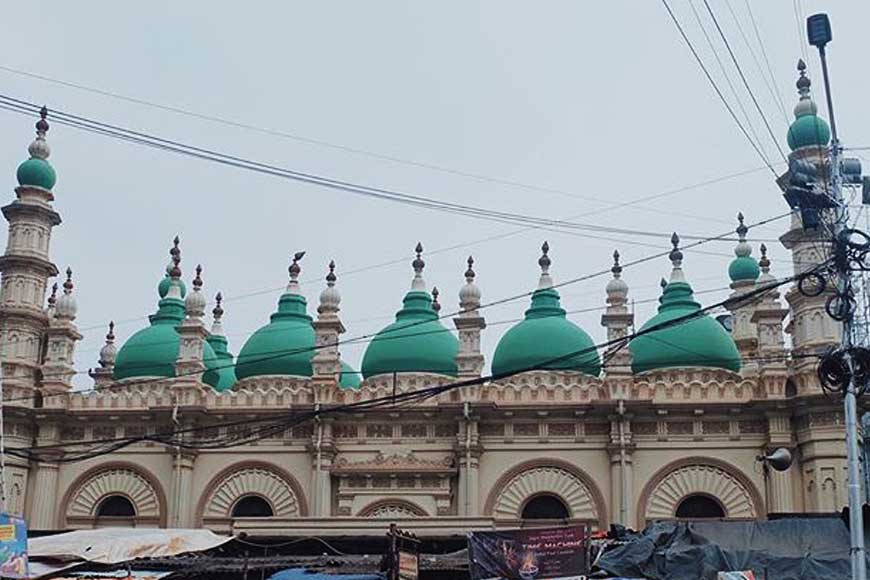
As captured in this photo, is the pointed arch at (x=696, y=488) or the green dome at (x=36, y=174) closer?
the pointed arch at (x=696, y=488)

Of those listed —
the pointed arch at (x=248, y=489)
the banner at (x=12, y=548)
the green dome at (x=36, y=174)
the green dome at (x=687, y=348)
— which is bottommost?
the banner at (x=12, y=548)

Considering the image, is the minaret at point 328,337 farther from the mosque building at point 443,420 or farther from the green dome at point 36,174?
the green dome at point 36,174

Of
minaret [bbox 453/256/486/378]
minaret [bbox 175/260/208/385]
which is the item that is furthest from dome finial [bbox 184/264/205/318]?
minaret [bbox 453/256/486/378]

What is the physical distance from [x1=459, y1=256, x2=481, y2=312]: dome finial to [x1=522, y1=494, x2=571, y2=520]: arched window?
4.56 meters

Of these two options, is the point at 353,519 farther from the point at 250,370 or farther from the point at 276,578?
the point at 250,370

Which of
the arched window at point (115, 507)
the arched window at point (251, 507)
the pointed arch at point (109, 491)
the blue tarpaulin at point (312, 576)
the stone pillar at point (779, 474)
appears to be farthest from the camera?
the arched window at point (115, 507)

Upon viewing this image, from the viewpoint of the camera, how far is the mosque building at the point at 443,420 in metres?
25.1

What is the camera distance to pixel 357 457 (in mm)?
Answer: 26078

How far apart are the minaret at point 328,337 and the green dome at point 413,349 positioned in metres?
0.87

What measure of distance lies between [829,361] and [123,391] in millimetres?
18501

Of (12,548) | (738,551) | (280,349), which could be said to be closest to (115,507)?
(280,349)

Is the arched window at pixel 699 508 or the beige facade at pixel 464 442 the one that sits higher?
the beige facade at pixel 464 442

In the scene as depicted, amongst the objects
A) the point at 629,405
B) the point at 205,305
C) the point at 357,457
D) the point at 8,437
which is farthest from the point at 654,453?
the point at 8,437

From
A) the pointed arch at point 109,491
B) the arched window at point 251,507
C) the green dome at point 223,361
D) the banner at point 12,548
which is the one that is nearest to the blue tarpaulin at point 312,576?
the banner at point 12,548
